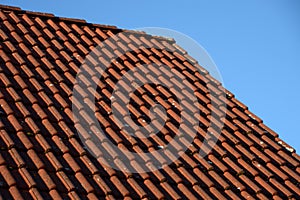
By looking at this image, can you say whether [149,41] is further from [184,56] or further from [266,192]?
[266,192]

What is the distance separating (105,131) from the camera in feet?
19.5

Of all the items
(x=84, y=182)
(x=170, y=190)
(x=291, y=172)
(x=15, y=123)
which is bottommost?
(x=84, y=182)

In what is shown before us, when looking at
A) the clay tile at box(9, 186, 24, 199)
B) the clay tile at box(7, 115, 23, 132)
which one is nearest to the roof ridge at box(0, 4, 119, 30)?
the clay tile at box(7, 115, 23, 132)

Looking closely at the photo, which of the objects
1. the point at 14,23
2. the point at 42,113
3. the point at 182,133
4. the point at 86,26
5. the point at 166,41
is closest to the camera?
the point at 42,113

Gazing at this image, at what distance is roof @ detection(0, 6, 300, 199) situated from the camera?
16.8ft

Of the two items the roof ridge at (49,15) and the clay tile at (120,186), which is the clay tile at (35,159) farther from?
the roof ridge at (49,15)

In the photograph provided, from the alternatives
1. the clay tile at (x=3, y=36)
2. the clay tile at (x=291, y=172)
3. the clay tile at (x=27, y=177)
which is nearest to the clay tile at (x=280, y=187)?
the clay tile at (x=291, y=172)

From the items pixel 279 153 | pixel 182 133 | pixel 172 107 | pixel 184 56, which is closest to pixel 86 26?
pixel 184 56

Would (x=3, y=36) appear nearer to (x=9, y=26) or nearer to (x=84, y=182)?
(x=9, y=26)

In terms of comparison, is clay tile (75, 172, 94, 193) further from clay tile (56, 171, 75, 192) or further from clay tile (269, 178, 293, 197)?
clay tile (269, 178, 293, 197)

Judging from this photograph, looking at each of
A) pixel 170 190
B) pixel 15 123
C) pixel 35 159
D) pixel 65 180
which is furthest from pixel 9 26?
pixel 170 190

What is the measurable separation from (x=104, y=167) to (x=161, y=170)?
622mm

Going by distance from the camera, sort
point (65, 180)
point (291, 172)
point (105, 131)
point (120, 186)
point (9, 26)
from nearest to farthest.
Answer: point (65, 180), point (120, 186), point (105, 131), point (291, 172), point (9, 26)

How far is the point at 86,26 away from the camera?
8484 millimetres
